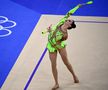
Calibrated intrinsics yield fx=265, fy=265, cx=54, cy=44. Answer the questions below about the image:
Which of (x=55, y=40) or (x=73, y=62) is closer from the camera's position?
(x=55, y=40)

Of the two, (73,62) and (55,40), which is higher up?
(55,40)

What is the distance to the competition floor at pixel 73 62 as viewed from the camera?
253 inches

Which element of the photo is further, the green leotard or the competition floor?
the competition floor

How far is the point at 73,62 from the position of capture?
7.17 m

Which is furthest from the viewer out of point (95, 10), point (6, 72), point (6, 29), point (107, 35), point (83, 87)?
point (95, 10)

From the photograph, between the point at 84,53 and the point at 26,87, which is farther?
the point at 84,53

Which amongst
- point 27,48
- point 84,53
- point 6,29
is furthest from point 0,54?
point 84,53

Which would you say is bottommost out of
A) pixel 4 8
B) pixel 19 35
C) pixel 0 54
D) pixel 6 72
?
pixel 6 72

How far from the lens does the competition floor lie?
6426 millimetres

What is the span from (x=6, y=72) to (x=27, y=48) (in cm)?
123

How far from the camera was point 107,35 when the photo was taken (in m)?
8.32

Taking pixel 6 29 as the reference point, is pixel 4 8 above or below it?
above

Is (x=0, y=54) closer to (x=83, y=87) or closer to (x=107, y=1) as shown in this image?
(x=83, y=87)

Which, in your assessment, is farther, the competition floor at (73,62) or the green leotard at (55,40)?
the competition floor at (73,62)
